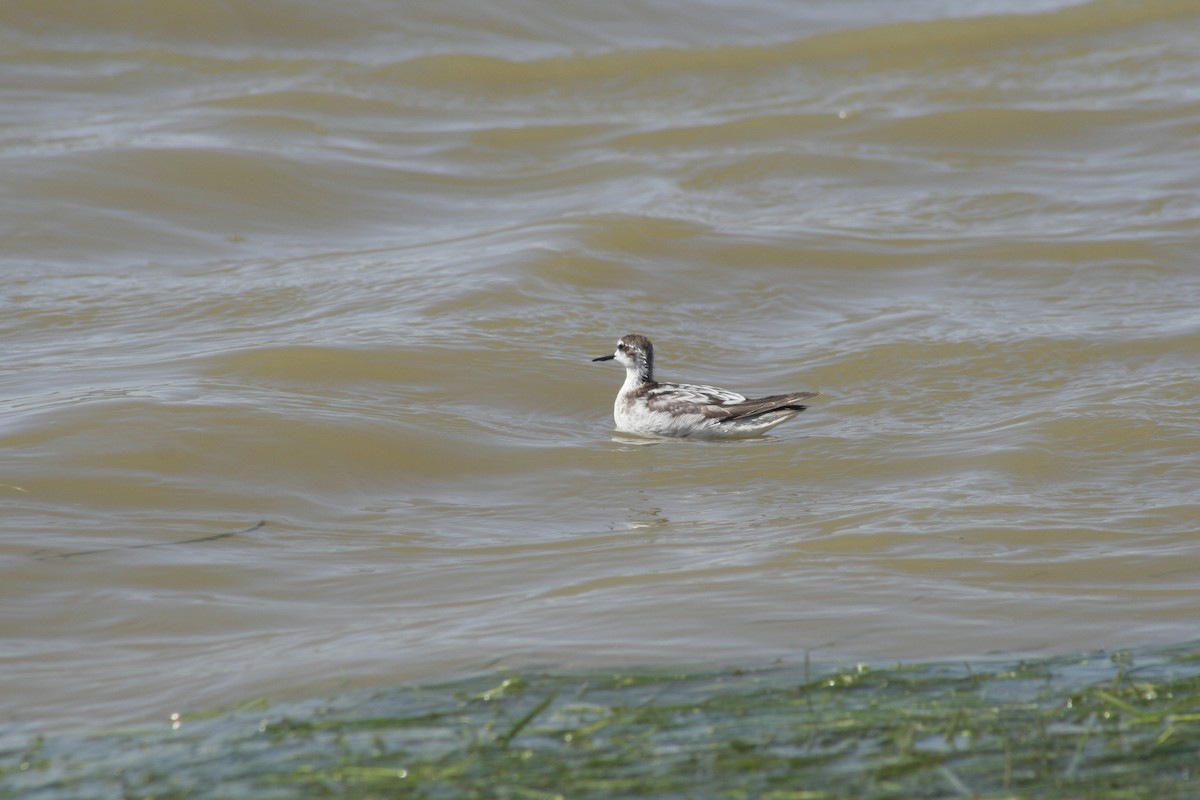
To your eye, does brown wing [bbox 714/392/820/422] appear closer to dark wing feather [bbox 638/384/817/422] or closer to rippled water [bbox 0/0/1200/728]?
dark wing feather [bbox 638/384/817/422]

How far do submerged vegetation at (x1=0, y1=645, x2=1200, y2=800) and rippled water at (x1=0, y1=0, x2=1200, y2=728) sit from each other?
322 mm

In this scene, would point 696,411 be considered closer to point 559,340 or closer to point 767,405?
point 767,405

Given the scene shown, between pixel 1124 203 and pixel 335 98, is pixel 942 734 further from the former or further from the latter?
pixel 335 98

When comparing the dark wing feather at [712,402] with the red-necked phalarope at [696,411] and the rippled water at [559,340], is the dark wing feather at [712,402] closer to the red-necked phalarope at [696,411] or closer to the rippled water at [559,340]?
the red-necked phalarope at [696,411]

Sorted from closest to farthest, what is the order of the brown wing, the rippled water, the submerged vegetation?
the submerged vegetation
the rippled water
the brown wing

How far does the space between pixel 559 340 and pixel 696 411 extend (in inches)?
80.6

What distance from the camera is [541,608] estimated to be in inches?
251

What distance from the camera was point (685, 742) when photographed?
489cm

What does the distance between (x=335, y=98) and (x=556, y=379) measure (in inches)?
365

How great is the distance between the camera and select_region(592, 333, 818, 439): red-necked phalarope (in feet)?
33.0

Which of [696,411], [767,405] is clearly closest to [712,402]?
[696,411]

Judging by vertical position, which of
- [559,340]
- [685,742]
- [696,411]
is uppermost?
[559,340]

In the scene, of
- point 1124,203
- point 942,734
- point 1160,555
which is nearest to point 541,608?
point 942,734

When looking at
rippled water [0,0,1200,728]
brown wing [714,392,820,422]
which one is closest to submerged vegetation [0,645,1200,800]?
rippled water [0,0,1200,728]
